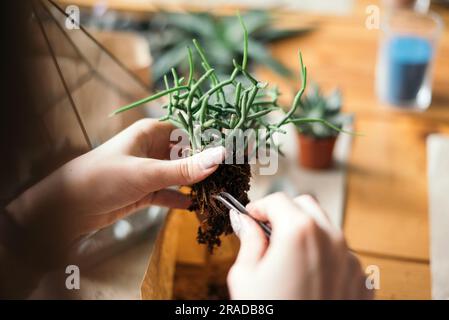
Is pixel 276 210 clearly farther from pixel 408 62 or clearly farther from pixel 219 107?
pixel 408 62

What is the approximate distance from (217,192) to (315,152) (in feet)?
1.01

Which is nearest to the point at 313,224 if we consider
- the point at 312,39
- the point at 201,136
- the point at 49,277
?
the point at 201,136

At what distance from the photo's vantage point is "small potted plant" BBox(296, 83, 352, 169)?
72 cm

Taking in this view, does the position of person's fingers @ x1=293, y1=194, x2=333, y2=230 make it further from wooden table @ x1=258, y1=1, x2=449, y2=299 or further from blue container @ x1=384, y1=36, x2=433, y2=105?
blue container @ x1=384, y1=36, x2=433, y2=105

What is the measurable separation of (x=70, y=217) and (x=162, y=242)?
0.12m

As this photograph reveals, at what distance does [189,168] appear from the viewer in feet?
1.41

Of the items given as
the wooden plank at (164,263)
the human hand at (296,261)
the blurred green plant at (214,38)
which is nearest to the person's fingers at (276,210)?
the human hand at (296,261)

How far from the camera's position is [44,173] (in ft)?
1.38

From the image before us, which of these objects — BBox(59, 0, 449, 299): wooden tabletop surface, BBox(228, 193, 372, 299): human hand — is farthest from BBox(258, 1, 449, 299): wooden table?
BBox(228, 193, 372, 299): human hand

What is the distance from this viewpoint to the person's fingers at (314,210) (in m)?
0.38

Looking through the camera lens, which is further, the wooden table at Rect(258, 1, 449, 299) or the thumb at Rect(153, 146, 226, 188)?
the wooden table at Rect(258, 1, 449, 299)

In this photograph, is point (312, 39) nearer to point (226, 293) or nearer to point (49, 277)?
point (226, 293)

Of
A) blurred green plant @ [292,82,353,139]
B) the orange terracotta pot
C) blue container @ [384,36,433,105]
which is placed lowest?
the orange terracotta pot

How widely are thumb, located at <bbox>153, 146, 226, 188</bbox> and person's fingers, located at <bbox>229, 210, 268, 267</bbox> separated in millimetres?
46
